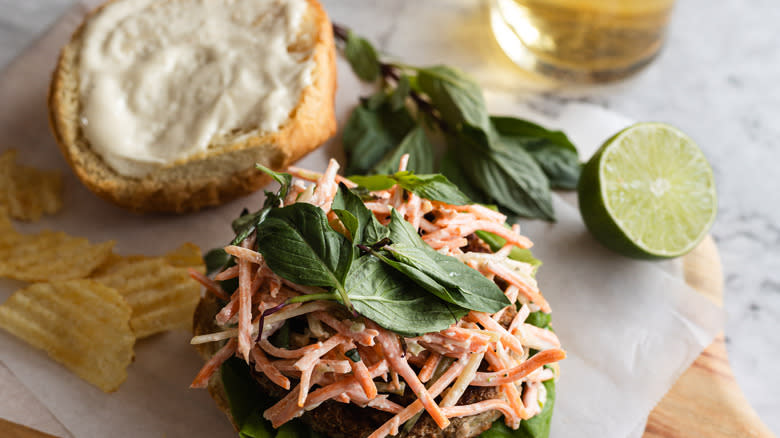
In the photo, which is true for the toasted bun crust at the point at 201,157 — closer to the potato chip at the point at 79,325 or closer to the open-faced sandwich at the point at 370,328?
the potato chip at the point at 79,325

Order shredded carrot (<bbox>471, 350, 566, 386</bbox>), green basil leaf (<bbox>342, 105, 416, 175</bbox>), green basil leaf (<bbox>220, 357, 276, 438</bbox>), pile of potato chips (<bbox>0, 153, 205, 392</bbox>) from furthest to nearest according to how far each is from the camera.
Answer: green basil leaf (<bbox>342, 105, 416, 175</bbox>) < pile of potato chips (<bbox>0, 153, 205, 392</bbox>) < green basil leaf (<bbox>220, 357, 276, 438</bbox>) < shredded carrot (<bbox>471, 350, 566, 386</bbox>)

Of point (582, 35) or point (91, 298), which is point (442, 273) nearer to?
point (91, 298)

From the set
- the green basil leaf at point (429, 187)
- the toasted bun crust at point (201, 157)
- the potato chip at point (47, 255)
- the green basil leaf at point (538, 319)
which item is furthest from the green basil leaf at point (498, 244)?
the potato chip at point (47, 255)

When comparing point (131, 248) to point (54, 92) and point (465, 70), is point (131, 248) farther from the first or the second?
point (465, 70)

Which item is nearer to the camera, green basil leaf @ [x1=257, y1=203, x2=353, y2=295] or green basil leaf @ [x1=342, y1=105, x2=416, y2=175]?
green basil leaf @ [x1=257, y1=203, x2=353, y2=295]

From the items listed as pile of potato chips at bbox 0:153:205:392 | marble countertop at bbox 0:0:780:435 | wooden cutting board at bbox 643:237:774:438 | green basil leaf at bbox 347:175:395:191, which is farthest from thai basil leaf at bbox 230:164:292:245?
marble countertop at bbox 0:0:780:435

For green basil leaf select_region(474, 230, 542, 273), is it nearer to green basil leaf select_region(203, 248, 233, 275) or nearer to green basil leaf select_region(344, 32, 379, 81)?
green basil leaf select_region(203, 248, 233, 275)
